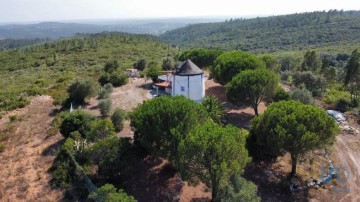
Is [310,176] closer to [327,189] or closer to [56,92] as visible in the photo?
[327,189]

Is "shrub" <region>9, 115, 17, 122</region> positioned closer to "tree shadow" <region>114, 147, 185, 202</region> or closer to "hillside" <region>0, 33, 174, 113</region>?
"tree shadow" <region>114, 147, 185, 202</region>

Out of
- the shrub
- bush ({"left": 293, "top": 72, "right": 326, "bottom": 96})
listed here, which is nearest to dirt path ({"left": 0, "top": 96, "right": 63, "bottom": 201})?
the shrub

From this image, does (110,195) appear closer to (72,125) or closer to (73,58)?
(72,125)

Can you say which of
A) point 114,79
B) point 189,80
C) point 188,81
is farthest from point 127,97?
point 189,80

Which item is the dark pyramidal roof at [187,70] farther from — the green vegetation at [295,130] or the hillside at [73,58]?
the hillside at [73,58]

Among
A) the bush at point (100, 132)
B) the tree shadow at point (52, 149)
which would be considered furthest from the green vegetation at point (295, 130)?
the tree shadow at point (52, 149)

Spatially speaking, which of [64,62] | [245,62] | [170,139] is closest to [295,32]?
[64,62]
